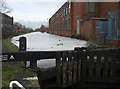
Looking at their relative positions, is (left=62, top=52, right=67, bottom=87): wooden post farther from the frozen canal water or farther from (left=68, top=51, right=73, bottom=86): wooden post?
the frozen canal water

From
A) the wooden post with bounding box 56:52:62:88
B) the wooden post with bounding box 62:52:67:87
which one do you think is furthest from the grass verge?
the wooden post with bounding box 62:52:67:87

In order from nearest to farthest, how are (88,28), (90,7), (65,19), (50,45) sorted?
(50,45), (88,28), (90,7), (65,19)

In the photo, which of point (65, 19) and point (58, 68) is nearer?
point (58, 68)

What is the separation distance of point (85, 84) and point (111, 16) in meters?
8.90

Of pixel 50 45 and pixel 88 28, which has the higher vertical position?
pixel 88 28

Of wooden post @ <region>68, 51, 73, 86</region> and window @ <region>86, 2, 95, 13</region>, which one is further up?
window @ <region>86, 2, 95, 13</region>

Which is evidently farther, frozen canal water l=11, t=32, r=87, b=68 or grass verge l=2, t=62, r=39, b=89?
frozen canal water l=11, t=32, r=87, b=68

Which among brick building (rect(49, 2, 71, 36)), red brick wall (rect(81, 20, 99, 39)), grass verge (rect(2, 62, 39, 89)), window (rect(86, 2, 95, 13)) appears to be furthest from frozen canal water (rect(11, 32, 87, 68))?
brick building (rect(49, 2, 71, 36))

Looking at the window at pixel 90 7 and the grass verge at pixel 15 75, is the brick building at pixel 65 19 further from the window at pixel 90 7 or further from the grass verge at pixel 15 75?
the grass verge at pixel 15 75

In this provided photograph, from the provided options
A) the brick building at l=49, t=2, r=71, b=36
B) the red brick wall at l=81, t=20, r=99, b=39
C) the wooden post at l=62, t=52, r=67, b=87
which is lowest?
the wooden post at l=62, t=52, r=67, b=87

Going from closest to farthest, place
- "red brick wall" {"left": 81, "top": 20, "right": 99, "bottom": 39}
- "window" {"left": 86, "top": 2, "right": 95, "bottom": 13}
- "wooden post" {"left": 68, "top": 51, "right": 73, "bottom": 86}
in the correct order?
1. "wooden post" {"left": 68, "top": 51, "right": 73, "bottom": 86}
2. "red brick wall" {"left": 81, "top": 20, "right": 99, "bottom": 39}
3. "window" {"left": 86, "top": 2, "right": 95, "bottom": 13}

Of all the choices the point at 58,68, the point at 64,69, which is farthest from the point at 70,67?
the point at 58,68

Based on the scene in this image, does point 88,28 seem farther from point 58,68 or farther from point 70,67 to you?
point 58,68

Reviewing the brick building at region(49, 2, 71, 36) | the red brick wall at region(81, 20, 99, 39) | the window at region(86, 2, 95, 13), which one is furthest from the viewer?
the brick building at region(49, 2, 71, 36)
